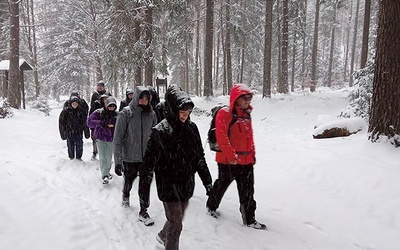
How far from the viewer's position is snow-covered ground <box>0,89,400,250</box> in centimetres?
426

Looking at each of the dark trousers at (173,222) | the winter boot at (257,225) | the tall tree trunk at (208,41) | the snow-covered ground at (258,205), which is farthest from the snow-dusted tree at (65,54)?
the dark trousers at (173,222)

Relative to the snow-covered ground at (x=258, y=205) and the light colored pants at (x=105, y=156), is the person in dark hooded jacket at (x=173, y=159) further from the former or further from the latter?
the light colored pants at (x=105, y=156)

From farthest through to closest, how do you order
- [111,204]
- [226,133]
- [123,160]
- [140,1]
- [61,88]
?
[61,88] → [140,1] → [111,204] → [123,160] → [226,133]

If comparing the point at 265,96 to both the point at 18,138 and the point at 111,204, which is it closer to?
the point at 18,138

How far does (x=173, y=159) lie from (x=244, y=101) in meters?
1.61

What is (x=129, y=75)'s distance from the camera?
1680 cm

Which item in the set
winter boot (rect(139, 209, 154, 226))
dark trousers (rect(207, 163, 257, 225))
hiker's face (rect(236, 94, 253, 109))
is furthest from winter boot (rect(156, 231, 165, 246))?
hiker's face (rect(236, 94, 253, 109))

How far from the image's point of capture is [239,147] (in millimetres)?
4574

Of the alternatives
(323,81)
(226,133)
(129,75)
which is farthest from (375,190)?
(323,81)

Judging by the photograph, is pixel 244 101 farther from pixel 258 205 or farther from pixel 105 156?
pixel 105 156

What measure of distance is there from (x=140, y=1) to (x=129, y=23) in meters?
1.50

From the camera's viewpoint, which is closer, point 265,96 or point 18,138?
point 18,138

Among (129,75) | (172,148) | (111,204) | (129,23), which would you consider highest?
(129,23)

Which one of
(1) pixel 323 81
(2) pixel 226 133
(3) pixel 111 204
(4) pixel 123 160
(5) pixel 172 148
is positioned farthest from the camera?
(1) pixel 323 81
